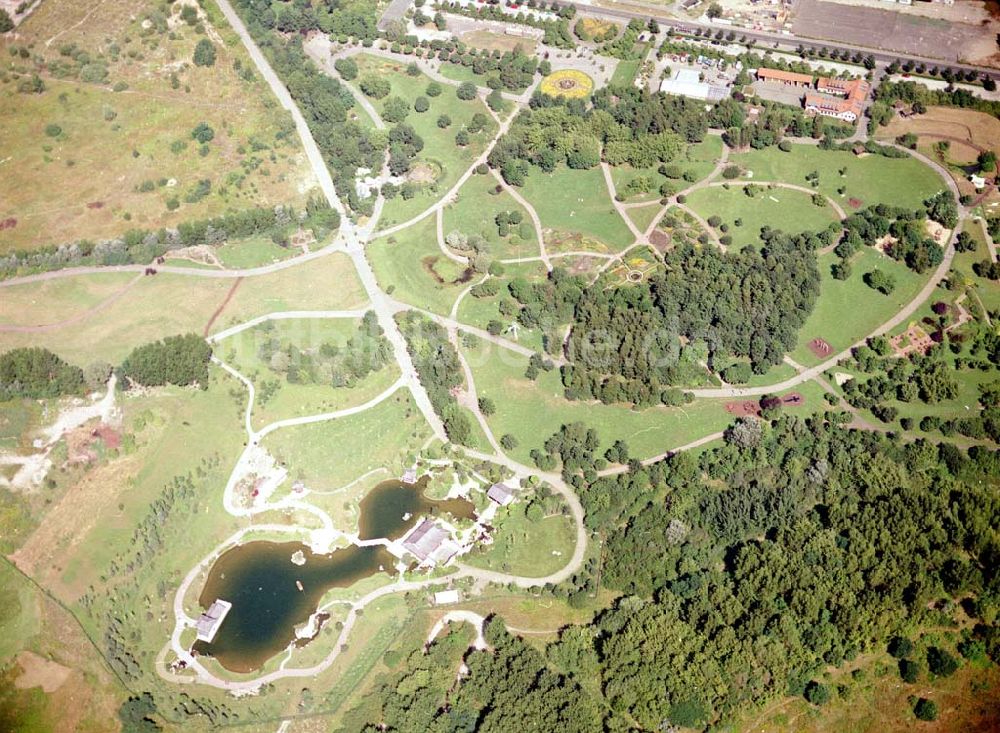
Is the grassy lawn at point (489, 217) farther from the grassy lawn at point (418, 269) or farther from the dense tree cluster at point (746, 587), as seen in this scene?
the dense tree cluster at point (746, 587)

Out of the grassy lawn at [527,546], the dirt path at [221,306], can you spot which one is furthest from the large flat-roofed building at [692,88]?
the grassy lawn at [527,546]

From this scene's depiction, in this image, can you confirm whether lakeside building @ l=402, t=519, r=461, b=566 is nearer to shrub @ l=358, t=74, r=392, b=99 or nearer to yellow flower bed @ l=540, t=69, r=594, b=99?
yellow flower bed @ l=540, t=69, r=594, b=99

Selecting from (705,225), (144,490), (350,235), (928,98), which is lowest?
(144,490)

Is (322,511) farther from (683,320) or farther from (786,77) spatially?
(786,77)

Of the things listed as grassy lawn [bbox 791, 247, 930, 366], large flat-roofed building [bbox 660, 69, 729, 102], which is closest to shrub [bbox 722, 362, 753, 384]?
grassy lawn [bbox 791, 247, 930, 366]

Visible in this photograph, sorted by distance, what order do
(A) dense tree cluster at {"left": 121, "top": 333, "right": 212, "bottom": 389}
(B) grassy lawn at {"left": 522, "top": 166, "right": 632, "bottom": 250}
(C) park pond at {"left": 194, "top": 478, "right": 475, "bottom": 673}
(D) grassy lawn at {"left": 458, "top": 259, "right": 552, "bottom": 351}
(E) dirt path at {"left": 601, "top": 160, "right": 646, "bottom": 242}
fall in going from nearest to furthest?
(C) park pond at {"left": 194, "top": 478, "right": 475, "bottom": 673}, (A) dense tree cluster at {"left": 121, "top": 333, "right": 212, "bottom": 389}, (D) grassy lawn at {"left": 458, "top": 259, "right": 552, "bottom": 351}, (E) dirt path at {"left": 601, "top": 160, "right": 646, "bottom": 242}, (B) grassy lawn at {"left": 522, "top": 166, "right": 632, "bottom": 250}

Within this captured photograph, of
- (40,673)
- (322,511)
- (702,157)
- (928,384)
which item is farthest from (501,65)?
(40,673)
